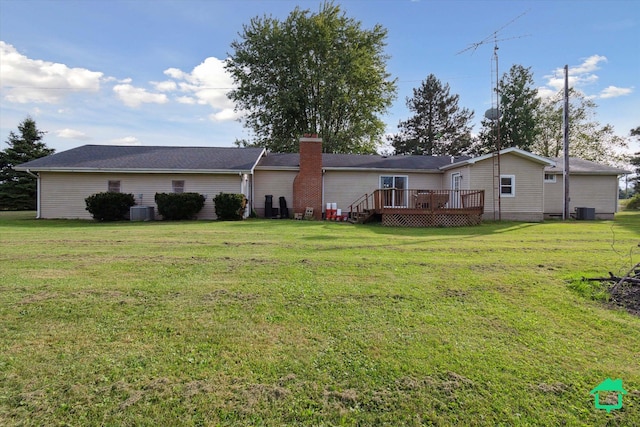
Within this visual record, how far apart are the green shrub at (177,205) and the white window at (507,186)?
14720 millimetres

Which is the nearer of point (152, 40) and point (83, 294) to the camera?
point (83, 294)

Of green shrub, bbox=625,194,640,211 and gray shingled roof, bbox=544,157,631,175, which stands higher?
gray shingled roof, bbox=544,157,631,175

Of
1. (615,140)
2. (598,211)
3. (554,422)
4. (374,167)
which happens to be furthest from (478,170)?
(615,140)

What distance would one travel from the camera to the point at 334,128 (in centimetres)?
3175

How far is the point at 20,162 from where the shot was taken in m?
32.2

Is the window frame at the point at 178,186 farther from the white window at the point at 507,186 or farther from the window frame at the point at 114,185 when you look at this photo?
the white window at the point at 507,186

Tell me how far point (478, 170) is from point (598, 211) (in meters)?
9.08

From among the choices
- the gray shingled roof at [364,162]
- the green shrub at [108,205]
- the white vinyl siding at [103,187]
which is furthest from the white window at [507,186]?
the green shrub at [108,205]

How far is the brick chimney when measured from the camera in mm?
17609

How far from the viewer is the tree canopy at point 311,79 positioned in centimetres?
2945

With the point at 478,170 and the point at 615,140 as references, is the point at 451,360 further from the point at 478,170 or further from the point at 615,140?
the point at 615,140

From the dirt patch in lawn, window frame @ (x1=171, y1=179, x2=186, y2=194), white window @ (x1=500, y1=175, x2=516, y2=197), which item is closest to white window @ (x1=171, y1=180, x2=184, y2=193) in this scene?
window frame @ (x1=171, y1=179, x2=186, y2=194)

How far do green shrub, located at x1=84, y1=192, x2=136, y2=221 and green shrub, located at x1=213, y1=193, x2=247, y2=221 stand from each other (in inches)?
161

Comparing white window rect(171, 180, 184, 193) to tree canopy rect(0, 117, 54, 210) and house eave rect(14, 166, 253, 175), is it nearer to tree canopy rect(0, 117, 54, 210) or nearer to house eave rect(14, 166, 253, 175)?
house eave rect(14, 166, 253, 175)
